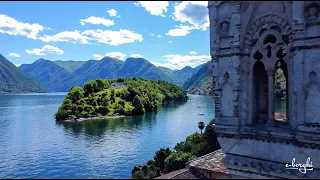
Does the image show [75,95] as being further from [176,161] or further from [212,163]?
[212,163]

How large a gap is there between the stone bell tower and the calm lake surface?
2666cm

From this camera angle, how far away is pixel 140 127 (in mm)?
79250

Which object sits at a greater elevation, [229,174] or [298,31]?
[298,31]

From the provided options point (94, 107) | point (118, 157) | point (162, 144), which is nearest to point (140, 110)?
point (94, 107)

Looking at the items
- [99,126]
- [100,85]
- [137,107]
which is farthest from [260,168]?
[100,85]

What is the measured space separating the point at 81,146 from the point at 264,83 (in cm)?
4810

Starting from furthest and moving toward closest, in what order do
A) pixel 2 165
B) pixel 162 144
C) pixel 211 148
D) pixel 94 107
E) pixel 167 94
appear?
1. pixel 167 94
2. pixel 94 107
3. pixel 162 144
4. pixel 2 165
5. pixel 211 148

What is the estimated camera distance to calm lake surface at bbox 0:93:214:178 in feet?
139

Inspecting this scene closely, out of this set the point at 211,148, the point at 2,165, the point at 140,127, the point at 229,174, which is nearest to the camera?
the point at 229,174

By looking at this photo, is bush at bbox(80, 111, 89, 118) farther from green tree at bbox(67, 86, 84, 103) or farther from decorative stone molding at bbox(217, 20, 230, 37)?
decorative stone molding at bbox(217, 20, 230, 37)

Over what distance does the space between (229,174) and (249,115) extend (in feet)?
8.42

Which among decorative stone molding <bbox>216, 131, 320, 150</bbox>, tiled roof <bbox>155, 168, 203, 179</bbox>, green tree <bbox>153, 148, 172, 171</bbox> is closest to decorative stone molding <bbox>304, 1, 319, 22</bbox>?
decorative stone molding <bbox>216, 131, 320, 150</bbox>

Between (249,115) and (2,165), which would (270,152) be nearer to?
(249,115)

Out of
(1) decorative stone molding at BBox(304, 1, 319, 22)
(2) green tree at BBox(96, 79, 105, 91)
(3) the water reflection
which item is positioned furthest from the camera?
(2) green tree at BBox(96, 79, 105, 91)
